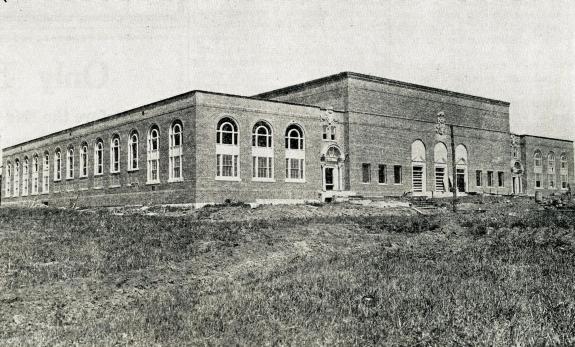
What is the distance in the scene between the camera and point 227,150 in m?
36.5

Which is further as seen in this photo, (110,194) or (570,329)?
(110,194)

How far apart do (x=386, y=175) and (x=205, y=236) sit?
3020 cm

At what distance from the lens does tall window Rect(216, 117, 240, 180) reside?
36.2m

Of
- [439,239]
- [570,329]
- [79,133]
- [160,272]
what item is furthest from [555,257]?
[79,133]

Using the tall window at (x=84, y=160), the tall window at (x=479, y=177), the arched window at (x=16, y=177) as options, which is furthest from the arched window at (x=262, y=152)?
the arched window at (x=16, y=177)

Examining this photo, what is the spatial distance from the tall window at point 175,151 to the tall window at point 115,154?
8.12 metres

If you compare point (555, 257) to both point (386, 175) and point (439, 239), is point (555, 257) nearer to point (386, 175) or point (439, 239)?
point (439, 239)

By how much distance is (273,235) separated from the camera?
18531mm

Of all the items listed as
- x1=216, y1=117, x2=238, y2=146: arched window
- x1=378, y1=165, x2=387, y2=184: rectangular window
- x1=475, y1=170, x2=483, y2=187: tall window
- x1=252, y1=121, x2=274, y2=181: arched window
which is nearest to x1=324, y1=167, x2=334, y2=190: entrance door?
x1=378, y1=165, x2=387, y2=184: rectangular window

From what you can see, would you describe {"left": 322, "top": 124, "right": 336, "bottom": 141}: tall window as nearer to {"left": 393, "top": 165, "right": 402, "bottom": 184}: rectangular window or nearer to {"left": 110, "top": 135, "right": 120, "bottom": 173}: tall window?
{"left": 393, "top": 165, "right": 402, "bottom": 184}: rectangular window

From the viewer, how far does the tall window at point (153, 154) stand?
39.0 m

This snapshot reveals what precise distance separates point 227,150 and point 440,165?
22.5 metres

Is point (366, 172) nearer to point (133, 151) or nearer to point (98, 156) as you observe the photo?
point (133, 151)

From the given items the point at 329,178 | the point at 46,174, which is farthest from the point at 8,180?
the point at 329,178
